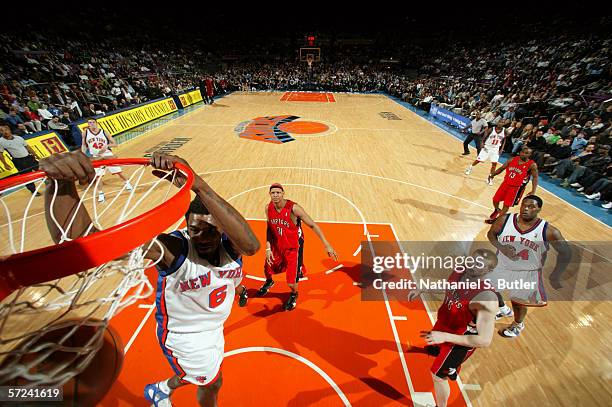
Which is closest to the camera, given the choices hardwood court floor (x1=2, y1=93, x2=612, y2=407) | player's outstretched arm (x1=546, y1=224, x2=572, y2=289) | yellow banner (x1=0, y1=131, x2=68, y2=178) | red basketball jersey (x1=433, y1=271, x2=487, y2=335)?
red basketball jersey (x1=433, y1=271, x2=487, y2=335)

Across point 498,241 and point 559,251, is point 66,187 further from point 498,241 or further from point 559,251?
point 559,251

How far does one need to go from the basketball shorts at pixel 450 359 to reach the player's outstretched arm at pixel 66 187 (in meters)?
3.00

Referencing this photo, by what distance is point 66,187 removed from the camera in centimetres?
187

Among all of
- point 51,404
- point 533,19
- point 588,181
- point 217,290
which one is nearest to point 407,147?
point 588,181

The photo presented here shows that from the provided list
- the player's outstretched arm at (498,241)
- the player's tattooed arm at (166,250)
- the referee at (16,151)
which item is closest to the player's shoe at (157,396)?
the player's tattooed arm at (166,250)

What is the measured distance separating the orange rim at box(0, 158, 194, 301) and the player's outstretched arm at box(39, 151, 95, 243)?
0.24 meters

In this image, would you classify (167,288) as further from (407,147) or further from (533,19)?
(533,19)

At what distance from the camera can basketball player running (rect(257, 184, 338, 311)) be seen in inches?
158

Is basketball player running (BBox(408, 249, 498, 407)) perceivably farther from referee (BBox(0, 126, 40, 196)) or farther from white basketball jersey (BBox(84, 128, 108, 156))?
referee (BBox(0, 126, 40, 196))

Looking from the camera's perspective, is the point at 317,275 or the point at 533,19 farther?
the point at 533,19

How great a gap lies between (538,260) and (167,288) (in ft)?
13.3

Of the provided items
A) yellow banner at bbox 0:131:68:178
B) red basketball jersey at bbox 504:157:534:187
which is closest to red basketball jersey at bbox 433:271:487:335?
red basketball jersey at bbox 504:157:534:187

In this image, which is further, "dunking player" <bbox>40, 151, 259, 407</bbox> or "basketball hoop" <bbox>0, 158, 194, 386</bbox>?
"dunking player" <bbox>40, 151, 259, 407</bbox>

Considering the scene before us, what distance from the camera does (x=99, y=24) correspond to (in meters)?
28.0
